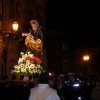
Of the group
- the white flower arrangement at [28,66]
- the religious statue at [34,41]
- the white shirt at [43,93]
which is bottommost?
the white shirt at [43,93]

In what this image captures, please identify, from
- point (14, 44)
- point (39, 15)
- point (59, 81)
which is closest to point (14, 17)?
point (14, 44)

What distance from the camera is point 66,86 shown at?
61.5ft

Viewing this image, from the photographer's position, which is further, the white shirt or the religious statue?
the religious statue

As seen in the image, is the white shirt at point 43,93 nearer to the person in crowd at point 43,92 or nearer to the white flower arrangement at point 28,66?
the person in crowd at point 43,92

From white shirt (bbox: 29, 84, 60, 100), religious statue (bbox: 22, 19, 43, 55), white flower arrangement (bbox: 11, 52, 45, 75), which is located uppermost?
religious statue (bbox: 22, 19, 43, 55)

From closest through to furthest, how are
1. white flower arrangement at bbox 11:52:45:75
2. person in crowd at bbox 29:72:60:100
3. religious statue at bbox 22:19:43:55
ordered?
1. person in crowd at bbox 29:72:60:100
2. white flower arrangement at bbox 11:52:45:75
3. religious statue at bbox 22:19:43:55

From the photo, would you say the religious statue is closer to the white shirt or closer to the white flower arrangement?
the white flower arrangement

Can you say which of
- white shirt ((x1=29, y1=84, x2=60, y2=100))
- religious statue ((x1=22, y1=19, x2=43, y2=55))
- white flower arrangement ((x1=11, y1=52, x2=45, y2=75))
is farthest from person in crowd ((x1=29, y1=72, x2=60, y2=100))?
religious statue ((x1=22, y1=19, x2=43, y2=55))

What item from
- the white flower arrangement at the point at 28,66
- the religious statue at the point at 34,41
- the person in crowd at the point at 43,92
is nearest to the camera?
the person in crowd at the point at 43,92

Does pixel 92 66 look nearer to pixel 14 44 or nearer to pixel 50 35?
pixel 50 35

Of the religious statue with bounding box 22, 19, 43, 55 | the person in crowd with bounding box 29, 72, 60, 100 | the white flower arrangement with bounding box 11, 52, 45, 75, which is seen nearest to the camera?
the person in crowd with bounding box 29, 72, 60, 100

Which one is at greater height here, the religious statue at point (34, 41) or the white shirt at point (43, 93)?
the religious statue at point (34, 41)

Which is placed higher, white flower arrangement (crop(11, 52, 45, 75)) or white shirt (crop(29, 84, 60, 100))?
white flower arrangement (crop(11, 52, 45, 75))

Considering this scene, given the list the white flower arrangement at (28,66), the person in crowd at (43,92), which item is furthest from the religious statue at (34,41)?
the person in crowd at (43,92)
